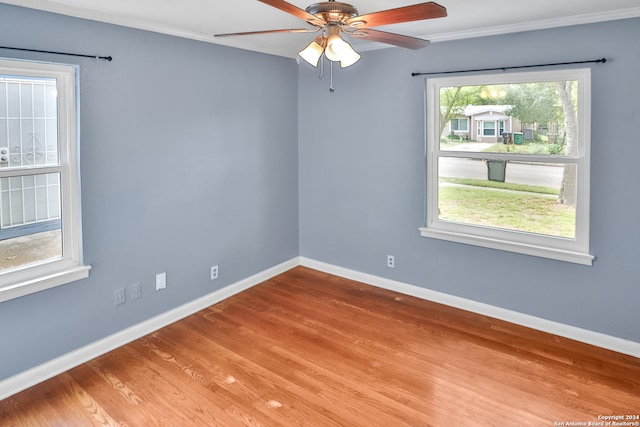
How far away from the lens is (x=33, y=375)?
8.80 feet

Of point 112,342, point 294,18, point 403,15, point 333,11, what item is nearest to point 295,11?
point 333,11

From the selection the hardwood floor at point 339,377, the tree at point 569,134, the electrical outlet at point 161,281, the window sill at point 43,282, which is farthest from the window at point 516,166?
the window sill at point 43,282

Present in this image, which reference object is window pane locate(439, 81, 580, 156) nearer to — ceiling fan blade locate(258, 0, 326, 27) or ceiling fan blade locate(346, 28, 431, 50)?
ceiling fan blade locate(346, 28, 431, 50)

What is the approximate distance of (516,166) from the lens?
11.4 ft

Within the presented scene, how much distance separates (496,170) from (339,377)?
2.11m

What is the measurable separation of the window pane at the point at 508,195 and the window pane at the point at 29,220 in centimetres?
305

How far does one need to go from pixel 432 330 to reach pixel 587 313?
1138 mm

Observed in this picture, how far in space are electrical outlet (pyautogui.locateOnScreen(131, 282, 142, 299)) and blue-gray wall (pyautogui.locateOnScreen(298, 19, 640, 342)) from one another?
1972mm

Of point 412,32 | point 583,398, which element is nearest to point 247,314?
point 583,398

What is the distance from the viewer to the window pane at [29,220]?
2.65m

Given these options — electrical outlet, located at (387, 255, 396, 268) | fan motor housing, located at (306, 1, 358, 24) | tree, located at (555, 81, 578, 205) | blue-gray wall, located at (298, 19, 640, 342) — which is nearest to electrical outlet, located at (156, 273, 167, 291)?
blue-gray wall, located at (298, 19, 640, 342)

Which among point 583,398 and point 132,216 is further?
point 132,216

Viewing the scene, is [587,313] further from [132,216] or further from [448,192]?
[132,216]

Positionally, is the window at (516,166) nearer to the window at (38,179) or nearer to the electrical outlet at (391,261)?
the electrical outlet at (391,261)
